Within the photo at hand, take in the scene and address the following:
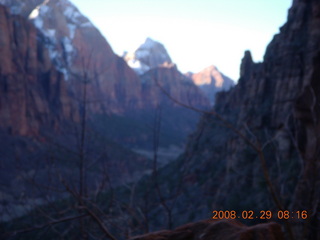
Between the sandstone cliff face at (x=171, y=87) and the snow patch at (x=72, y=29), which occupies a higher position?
the snow patch at (x=72, y=29)

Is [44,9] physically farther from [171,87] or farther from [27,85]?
[171,87]

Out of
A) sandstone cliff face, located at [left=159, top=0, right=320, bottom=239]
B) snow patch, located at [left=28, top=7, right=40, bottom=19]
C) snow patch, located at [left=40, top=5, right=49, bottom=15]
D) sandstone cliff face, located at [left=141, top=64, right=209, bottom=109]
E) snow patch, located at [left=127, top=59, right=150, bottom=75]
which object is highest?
snow patch, located at [left=40, top=5, right=49, bottom=15]

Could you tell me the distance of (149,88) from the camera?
138 metres

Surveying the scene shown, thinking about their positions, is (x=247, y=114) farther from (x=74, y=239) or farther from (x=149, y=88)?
(x=149, y=88)

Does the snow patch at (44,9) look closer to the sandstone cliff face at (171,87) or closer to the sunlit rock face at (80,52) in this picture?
the sunlit rock face at (80,52)

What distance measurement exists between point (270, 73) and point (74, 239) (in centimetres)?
2197

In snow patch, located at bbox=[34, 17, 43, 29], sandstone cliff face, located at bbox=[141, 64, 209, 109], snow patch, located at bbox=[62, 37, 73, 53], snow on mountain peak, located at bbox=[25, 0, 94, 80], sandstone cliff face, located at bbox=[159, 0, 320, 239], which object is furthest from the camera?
sandstone cliff face, located at bbox=[141, 64, 209, 109]

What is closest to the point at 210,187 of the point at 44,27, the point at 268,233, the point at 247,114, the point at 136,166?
the point at 247,114

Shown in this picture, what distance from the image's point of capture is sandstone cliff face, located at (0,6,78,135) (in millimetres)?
55812

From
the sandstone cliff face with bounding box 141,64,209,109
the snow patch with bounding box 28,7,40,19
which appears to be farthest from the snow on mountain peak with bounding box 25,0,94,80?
the sandstone cliff face with bounding box 141,64,209,109

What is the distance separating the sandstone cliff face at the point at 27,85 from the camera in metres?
55.8

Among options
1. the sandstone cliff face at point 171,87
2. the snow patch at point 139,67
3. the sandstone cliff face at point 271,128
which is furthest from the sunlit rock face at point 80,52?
the sandstone cliff face at point 271,128

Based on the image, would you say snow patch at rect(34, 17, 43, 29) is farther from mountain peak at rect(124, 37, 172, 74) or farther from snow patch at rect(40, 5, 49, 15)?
mountain peak at rect(124, 37, 172, 74)

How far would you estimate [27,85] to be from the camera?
195ft
